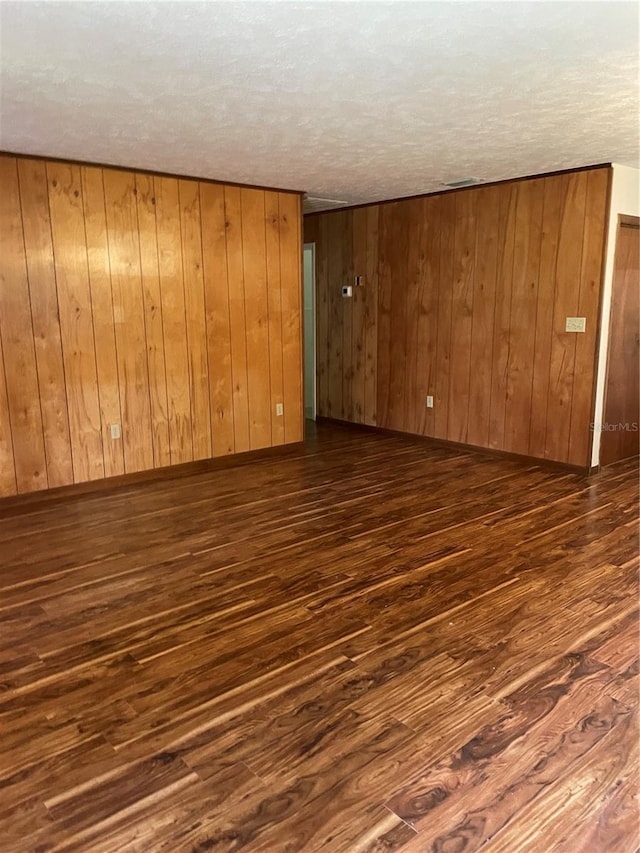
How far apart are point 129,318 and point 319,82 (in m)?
2.57

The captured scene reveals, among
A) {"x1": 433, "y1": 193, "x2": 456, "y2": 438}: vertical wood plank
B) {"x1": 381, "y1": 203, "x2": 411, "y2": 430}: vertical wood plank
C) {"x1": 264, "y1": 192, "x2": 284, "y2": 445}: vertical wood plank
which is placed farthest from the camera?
{"x1": 381, "y1": 203, "x2": 411, "y2": 430}: vertical wood plank

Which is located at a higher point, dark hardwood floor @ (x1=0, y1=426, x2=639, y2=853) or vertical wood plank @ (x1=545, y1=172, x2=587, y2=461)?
vertical wood plank @ (x1=545, y1=172, x2=587, y2=461)

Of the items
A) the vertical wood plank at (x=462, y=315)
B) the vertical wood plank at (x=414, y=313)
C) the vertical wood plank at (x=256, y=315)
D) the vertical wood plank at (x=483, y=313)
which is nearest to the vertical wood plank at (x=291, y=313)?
the vertical wood plank at (x=256, y=315)

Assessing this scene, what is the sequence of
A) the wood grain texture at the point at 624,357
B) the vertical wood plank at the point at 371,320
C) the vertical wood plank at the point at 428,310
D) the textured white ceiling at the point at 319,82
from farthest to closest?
1. the vertical wood plank at the point at 371,320
2. the vertical wood plank at the point at 428,310
3. the wood grain texture at the point at 624,357
4. the textured white ceiling at the point at 319,82

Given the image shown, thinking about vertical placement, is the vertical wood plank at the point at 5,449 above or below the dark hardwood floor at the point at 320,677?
above

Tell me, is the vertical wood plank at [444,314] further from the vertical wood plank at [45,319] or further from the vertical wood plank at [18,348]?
the vertical wood plank at [18,348]

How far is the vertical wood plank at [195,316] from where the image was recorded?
4828mm

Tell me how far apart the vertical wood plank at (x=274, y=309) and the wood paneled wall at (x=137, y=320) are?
0.01 metres

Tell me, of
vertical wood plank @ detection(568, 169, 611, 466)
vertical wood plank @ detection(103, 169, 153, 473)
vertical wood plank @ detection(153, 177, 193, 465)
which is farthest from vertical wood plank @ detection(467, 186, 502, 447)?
vertical wood plank @ detection(103, 169, 153, 473)

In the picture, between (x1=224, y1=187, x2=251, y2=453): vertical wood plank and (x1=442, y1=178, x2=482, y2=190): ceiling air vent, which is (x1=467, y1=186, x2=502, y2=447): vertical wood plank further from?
(x1=224, y1=187, x2=251, y2=453): vertical wood plank

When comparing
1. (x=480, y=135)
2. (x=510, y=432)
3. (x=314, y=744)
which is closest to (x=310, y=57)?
(x=480, y=135)

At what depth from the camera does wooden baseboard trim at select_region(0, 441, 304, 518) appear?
170 inches

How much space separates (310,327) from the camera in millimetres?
7332

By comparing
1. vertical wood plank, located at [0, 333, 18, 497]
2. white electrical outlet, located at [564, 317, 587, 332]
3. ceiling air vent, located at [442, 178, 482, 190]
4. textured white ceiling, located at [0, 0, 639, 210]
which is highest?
ceiling air vent, located at [442, 178, 482, 190]
